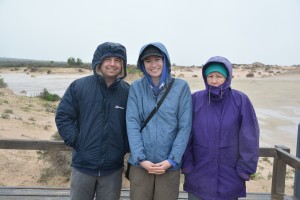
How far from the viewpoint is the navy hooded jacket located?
2.85 m

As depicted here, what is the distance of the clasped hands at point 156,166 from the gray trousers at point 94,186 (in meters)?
0.41

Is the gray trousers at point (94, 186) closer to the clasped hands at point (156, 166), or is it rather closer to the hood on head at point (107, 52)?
the clasped hands at point (156, 166)

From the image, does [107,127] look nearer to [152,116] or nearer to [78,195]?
[152,116]

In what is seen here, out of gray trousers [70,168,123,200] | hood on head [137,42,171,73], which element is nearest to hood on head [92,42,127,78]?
hood on head [137,42,171,73]

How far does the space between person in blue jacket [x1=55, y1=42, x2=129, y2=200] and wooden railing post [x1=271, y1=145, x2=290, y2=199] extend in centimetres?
168

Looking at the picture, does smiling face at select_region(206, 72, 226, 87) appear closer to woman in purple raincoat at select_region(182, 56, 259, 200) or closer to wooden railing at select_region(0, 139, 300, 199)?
woman in purple raincoat at select_region(182, 56, 259, 200)

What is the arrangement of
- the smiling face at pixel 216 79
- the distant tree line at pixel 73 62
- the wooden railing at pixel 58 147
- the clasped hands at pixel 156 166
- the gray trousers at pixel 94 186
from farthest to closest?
the distant tree line at pixel 73 62 < the wooden railing at pixel 58 147 < the gray trousers at pixel 94 186 < the smiling face at pixel 216 79 < the clasped hands at pixel 156 166

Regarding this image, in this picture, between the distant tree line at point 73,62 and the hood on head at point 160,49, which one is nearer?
the hood on head at point 160,49

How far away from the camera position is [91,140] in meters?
2.84

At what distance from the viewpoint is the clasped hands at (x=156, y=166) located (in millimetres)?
2666

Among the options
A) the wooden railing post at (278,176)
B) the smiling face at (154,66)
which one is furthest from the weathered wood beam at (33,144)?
the wooden railing post at (278,176)

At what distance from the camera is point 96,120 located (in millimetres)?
2855

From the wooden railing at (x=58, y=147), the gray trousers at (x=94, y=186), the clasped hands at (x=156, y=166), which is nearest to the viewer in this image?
the clasped hands at (x=156, y=166)

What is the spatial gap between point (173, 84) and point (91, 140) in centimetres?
85
